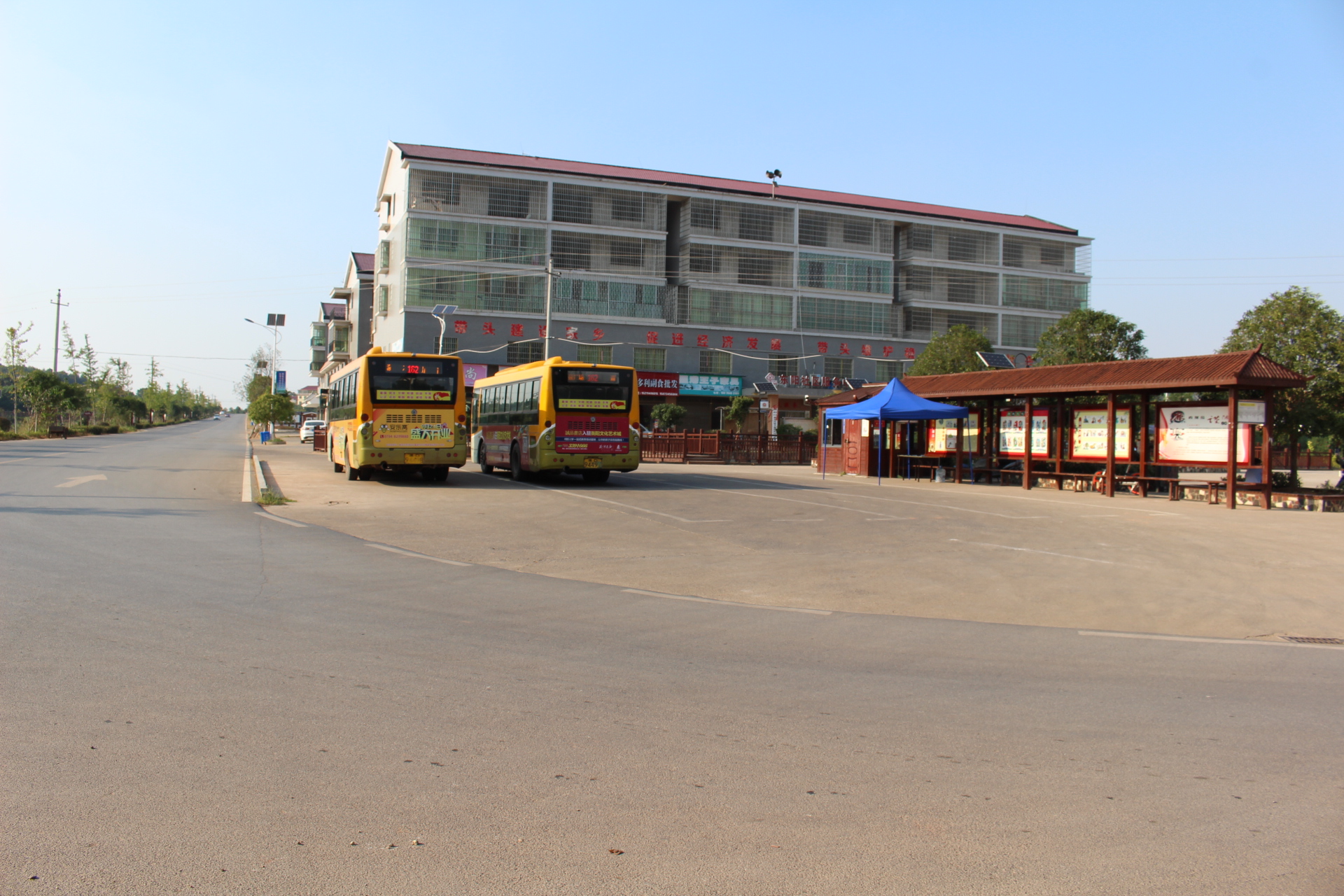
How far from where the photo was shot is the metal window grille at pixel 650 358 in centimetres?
5984

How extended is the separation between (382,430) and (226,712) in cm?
1747

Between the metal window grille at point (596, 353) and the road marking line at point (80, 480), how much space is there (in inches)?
1465

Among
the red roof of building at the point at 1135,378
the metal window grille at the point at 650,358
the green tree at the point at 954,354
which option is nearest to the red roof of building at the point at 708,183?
the metal window grille at the point at 650,358

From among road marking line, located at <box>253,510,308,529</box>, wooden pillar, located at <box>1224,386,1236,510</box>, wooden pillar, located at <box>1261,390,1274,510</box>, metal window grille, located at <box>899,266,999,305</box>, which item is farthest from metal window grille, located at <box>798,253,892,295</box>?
road marking line, located at <box>253,510,308,529</box>

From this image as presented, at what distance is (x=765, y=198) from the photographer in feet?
208

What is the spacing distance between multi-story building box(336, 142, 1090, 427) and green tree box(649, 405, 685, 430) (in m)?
7.93

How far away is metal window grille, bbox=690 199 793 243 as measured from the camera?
62.4 metres

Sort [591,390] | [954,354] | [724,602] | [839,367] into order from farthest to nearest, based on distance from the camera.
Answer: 1. [839,367]
2. [954,354]
3. [591,390]
4. [724,602]

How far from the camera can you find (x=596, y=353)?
59.2 metres

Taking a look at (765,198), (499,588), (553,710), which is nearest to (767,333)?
(765,198)

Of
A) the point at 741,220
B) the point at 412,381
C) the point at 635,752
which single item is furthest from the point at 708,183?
the point at 635,752

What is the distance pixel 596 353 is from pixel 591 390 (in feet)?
120

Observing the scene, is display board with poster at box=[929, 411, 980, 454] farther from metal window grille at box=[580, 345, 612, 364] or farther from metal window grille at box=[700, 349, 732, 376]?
metal window grille at box=[580, 345, 612, 364]

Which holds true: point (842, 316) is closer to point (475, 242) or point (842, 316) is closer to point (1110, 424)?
point (475, 242)
